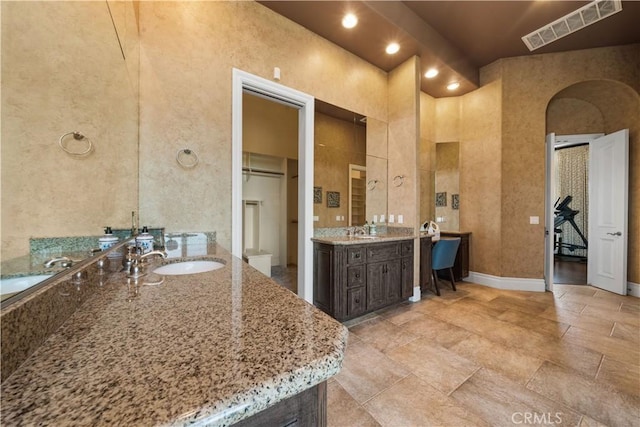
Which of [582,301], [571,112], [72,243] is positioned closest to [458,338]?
[582,301]

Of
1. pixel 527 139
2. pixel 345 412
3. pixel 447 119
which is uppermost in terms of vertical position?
pixel 447 119

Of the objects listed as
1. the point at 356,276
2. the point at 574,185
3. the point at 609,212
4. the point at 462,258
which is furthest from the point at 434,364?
the point at 574,185

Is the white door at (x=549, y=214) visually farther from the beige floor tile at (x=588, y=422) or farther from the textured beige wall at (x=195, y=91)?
the textured beige wall at (x=195, y=91)

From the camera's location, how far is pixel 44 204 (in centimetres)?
85

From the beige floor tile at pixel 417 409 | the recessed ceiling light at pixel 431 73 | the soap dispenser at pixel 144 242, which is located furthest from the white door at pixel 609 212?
the soap dispenser at pixel 144 242

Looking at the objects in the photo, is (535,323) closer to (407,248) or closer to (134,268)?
(407,248)

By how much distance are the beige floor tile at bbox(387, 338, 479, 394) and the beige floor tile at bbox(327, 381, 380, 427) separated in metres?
0.54

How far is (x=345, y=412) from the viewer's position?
4.63 feet

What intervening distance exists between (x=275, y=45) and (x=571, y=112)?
4.83 metres

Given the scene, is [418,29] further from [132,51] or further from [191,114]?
[132,51]

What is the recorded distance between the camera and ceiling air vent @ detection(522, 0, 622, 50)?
260 centimetres

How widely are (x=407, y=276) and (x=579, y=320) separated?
5.80 feet

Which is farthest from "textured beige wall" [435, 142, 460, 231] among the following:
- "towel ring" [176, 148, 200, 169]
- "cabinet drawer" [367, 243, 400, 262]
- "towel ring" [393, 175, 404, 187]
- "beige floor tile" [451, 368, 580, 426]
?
"towel ring" [176, 148, 200, 169]

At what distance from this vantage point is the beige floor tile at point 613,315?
258 cm
